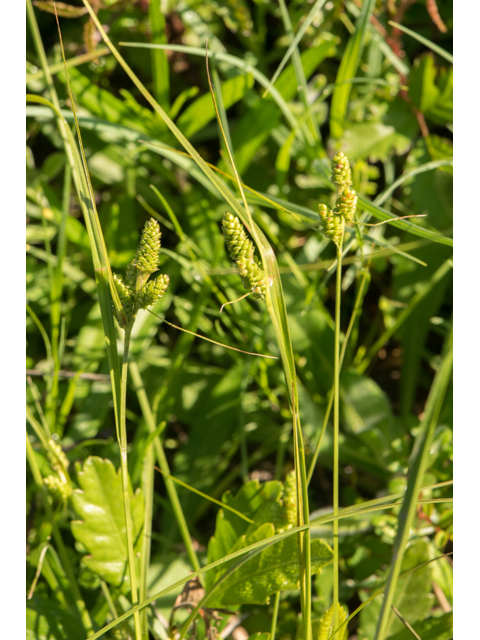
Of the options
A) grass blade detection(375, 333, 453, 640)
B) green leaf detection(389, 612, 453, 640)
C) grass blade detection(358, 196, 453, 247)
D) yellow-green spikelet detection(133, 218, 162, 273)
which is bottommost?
green leaf detection(389, 612, 453, 640)

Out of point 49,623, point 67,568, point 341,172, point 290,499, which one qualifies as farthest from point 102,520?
point 341,172

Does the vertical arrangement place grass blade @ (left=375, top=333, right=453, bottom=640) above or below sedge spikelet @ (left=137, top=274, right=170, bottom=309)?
below

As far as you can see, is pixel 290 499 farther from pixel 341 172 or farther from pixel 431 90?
pixel 431 90

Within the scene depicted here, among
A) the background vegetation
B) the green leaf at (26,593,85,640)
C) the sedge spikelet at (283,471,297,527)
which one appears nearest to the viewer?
the sedge spikelet at (283,471,297,527)

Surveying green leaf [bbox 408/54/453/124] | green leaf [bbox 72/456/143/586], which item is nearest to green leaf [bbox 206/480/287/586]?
green leaf [bbox 72/456/143/586]

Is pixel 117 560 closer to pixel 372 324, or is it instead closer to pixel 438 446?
pixel 438 446

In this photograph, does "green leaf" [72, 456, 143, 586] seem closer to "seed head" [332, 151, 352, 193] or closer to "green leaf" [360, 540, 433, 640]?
"green leaf" [360, 540, 433, 640]

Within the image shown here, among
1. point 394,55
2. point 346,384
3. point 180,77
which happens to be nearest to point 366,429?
point 346,384
